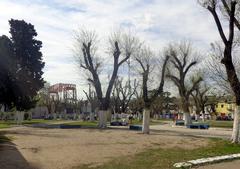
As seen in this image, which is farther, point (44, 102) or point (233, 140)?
point (44, 102)

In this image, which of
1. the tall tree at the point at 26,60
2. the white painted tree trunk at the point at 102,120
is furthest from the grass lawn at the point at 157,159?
the tall tree at the point at 26,60

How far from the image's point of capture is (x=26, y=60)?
156ft

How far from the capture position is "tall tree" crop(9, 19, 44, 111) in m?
45.6

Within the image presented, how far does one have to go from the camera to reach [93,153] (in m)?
17.9

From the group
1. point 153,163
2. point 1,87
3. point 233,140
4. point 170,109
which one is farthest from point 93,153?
point 170,109

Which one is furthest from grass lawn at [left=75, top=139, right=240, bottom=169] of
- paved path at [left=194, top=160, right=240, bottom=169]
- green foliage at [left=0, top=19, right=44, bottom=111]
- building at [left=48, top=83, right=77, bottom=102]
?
building at [left=48, top=83, right=77, bottom=102]

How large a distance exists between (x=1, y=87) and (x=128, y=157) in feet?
87.1

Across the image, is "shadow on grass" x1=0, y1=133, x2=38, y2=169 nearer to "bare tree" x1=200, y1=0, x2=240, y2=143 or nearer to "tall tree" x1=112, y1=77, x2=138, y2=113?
"bare tree" x1=200, y1=0, x2=240, y2=143

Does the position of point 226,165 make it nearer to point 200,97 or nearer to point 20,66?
point 20,66

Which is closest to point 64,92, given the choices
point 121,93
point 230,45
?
point 121,93

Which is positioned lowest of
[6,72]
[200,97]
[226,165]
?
[226,165]

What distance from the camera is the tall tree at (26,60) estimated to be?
45594 mm

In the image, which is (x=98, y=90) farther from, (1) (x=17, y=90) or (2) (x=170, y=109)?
(2) (x=170, y=109)

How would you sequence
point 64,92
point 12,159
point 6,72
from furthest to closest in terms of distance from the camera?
point 64,92 < point 6,72 < point 12,159
